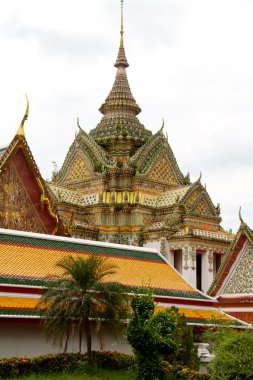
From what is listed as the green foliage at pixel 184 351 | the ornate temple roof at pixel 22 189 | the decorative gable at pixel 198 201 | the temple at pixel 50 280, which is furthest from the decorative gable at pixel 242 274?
the decorative gable at pixel 198 201

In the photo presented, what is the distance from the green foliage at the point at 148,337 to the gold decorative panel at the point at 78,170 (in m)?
26.4

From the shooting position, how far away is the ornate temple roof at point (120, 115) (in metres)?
41.4

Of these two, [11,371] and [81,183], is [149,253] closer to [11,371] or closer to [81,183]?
[11,371]

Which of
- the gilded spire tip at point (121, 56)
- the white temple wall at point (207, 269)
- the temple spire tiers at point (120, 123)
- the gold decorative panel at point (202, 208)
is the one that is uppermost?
the gilded spire tip at point (121, 56)

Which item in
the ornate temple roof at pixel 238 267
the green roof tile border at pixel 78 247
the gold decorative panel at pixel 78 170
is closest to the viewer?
the green roof tile border at pixel 78 247

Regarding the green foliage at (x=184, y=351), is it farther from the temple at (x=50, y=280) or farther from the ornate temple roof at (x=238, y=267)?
the ornate temple roof at (x=238, y=267)

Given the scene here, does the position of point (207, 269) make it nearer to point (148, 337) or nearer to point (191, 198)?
point (191, 198)

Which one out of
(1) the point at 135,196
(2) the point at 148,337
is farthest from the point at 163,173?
(2) the point at 148,337

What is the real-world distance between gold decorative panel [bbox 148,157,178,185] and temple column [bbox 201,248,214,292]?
5.38 meters

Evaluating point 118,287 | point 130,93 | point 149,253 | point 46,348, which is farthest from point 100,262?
point 130,93

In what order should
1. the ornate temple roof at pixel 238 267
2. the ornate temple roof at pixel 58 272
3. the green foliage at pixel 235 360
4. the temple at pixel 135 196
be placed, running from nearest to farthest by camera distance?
the green foliage at pixel 235 360, the ornate temple roof at pixel 58 272, the ornate temple roof at pixel 238 267, the temple at pixel 135 196

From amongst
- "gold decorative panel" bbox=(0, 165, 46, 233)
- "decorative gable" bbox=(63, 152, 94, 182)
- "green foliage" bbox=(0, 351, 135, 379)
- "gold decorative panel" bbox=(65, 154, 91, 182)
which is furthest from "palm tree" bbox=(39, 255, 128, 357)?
"gold decorative panel" bbox=(65, 154, 91, 182)

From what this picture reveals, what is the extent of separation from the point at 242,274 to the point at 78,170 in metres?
21.7

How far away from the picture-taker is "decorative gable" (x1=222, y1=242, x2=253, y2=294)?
2016 centimetres
